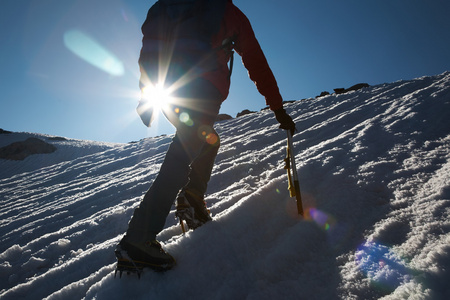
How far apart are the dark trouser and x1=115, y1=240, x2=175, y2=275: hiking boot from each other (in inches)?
1.4

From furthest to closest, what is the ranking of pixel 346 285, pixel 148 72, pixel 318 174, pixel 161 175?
pixel 318 174 < pixel 148 72 < pixel 161 175 < pixel 346 285

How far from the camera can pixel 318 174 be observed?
227 cm

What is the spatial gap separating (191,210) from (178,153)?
1.89 ft

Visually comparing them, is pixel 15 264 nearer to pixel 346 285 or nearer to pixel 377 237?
pixel 346 285

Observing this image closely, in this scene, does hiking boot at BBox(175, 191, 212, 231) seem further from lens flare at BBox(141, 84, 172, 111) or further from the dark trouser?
lens flare at BBox(141, 84, 172, 111)

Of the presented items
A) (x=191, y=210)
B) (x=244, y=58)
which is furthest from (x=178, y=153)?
(x=244, y=58)

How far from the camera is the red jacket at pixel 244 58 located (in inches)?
62.6

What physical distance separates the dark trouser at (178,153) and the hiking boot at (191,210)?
1.26ft

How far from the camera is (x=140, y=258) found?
1281mm

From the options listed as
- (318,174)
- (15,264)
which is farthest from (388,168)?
(15,264)

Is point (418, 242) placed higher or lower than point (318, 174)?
lower

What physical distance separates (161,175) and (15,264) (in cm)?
239

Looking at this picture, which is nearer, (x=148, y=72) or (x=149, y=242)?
(x=149, y=242)

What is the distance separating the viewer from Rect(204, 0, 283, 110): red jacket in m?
1.59
